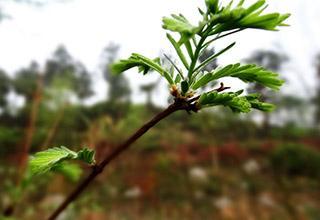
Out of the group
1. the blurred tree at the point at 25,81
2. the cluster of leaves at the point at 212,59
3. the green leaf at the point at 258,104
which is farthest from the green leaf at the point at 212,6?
the blurred tree at the point at 25,81

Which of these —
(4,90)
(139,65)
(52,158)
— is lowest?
(52,158)

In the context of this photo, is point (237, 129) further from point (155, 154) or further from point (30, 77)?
point (30, 77)

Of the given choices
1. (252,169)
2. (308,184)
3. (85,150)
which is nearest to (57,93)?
(252,169)

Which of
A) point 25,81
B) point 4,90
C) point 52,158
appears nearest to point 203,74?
point 52,158

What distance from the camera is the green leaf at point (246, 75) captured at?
0.63 m

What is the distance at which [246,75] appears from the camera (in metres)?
0.64

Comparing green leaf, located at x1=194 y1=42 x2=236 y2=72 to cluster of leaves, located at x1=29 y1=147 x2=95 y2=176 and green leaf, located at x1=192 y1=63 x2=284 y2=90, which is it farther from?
cluster of leaves, located at x1=29 y1=147 x2=95 y2=176

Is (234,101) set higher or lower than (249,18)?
lower

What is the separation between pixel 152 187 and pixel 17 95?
6.89 metres

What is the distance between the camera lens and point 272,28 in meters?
0.54

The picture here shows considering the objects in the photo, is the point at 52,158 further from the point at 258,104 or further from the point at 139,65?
the point at 258,104

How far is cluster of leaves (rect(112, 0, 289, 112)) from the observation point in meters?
0.53

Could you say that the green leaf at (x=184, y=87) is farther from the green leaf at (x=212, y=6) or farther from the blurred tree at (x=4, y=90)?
the blurred tree at (x=4, y=90)

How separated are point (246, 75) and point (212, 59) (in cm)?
6
